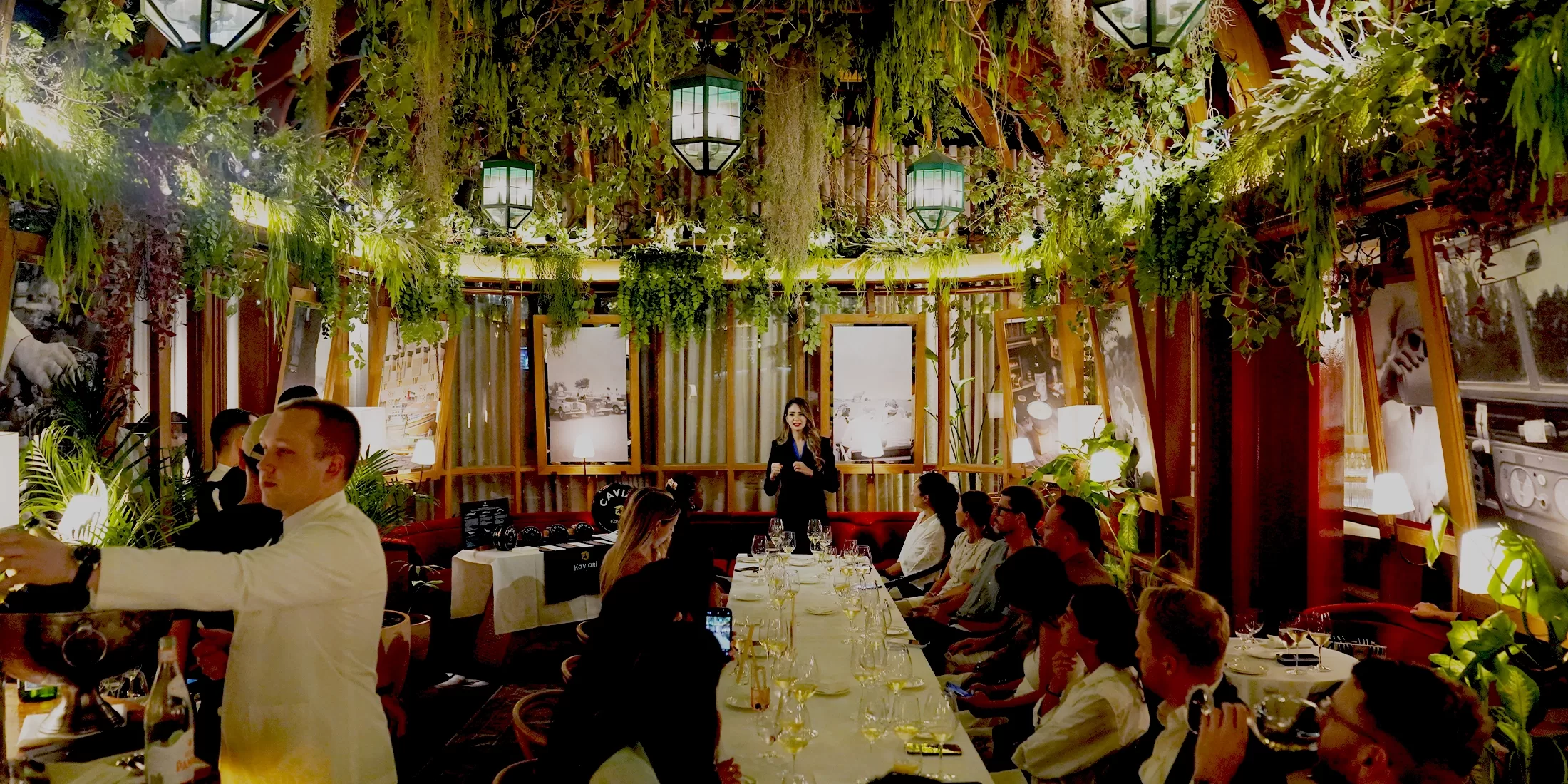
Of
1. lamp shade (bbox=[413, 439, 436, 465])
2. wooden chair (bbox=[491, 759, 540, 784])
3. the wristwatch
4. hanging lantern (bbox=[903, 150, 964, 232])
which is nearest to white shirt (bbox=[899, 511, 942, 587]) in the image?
hanging lantern (bbox=[903, 150, 964, 232])

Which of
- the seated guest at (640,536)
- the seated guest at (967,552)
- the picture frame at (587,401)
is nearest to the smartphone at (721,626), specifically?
the seated guest at (640,536)

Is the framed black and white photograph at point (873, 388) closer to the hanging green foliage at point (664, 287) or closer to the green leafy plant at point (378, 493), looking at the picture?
the hanging green foliage at point (664, 287)

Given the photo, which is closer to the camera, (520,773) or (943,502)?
(520,773)

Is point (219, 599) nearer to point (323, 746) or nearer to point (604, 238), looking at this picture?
point (323, 746)

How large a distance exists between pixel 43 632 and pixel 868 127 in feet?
29.8

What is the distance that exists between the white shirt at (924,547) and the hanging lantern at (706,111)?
346 centimetres

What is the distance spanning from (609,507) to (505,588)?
1631 mm

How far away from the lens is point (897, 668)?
3.78 m

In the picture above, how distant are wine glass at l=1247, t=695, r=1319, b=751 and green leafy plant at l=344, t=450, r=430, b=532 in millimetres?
6337

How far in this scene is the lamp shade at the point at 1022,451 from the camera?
9.47 m

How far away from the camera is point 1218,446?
6.77 meters

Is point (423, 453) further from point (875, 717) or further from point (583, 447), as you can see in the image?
point (875, 717)

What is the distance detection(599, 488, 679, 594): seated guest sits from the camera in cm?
419

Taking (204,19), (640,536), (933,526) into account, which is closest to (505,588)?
(933,526)
